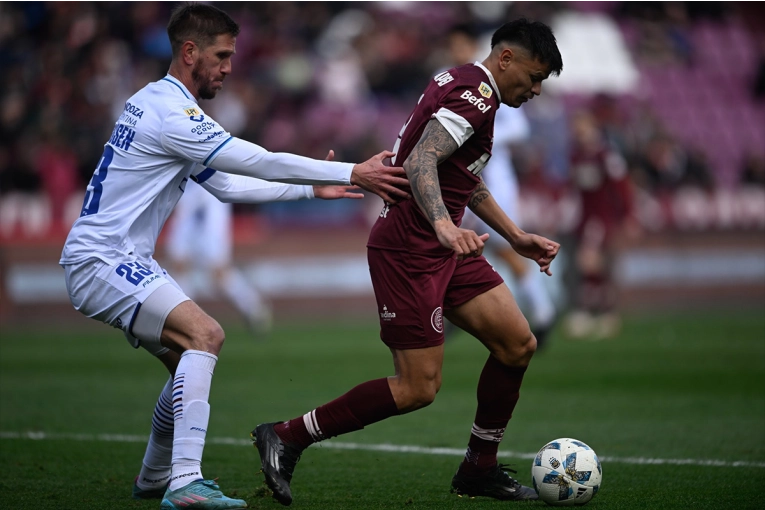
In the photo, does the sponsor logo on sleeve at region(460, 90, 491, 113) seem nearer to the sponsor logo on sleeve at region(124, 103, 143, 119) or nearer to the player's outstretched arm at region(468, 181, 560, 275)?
the player's outstretched arm at region(468, 181, 560, 275)

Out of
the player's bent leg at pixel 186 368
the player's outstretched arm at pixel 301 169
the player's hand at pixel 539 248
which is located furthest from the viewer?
the player's hand at pixel 539 248

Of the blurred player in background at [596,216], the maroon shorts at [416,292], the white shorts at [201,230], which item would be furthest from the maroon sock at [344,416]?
the blurred player in background at [596,216]

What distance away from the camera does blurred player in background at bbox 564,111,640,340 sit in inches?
640

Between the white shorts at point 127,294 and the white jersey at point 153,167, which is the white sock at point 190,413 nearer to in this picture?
the white shorts at point 127,294

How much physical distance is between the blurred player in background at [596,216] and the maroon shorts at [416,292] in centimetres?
1092

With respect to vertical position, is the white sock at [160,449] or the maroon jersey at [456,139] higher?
the maroon jersey at [456,139]

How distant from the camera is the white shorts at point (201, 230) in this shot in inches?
539

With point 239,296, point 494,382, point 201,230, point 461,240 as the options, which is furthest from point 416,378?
point 239,296

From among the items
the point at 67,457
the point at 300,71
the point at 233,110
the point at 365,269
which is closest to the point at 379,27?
the point at 300,71

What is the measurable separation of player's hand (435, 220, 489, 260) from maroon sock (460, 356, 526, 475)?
3.30ft

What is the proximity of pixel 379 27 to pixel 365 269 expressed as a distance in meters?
6.56

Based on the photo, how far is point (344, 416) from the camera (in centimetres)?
518

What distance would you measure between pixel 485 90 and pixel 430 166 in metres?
0.56

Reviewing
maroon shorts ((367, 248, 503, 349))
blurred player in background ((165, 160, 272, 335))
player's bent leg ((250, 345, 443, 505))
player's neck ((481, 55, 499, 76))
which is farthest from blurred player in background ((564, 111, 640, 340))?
player's bent leg ((250, 345, 443, 505))
